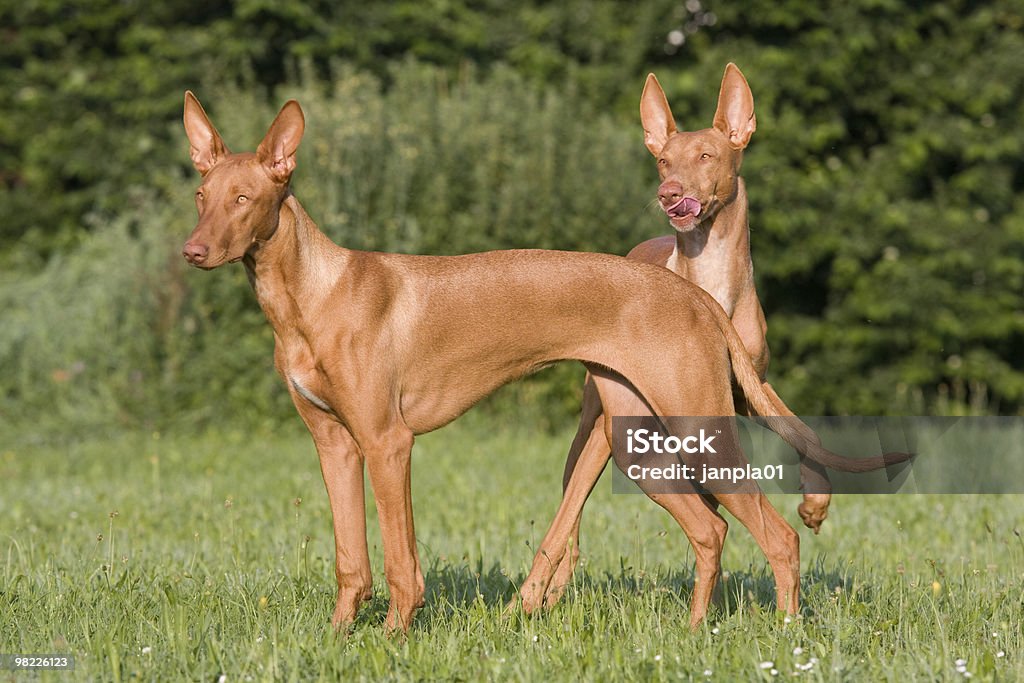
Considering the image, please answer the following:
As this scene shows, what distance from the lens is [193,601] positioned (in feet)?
16.9

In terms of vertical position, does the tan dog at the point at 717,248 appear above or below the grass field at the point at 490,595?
above

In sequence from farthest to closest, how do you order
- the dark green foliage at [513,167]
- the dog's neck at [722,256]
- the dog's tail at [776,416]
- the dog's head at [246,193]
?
the dark green foliage at [513,167]
the dog's neck at [722,256]
the dog's tail at [776,416]
the dog's head at [246,193]

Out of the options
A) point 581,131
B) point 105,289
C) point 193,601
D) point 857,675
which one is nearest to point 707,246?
point 857,675

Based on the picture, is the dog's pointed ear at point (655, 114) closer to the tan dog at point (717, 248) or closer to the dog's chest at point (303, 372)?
the tan dog at point (717, 248)

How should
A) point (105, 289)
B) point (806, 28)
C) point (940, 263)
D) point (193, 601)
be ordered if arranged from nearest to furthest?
1. point (193, 601)
2. point (105, 289)
3. point (940, 263)
4. point (806, 28)

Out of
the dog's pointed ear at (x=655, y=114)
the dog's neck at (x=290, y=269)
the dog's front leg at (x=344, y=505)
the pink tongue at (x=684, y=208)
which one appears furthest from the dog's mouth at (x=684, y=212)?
the dog's front leg at (x=344, y=505)

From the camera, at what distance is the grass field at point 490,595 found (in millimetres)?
4324

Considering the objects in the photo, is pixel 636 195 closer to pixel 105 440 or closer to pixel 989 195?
pixel 989 195

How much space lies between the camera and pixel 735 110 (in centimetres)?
552

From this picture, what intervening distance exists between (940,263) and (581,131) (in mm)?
4662

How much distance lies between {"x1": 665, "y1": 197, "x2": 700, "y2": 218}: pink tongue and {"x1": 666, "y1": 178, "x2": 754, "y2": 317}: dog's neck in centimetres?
20

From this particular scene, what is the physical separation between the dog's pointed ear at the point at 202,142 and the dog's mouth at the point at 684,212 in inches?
71.0

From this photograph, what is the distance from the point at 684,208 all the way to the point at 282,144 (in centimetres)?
164

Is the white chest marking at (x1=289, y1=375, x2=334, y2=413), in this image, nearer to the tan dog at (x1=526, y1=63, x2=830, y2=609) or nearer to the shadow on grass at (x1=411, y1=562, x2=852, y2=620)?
the shadow on grass at (x1=411, y1=562, x2=852, y2=620)
